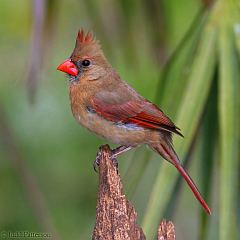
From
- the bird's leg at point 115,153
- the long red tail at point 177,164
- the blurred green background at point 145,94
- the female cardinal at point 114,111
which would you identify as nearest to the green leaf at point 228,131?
the blurred green background at point 145,94

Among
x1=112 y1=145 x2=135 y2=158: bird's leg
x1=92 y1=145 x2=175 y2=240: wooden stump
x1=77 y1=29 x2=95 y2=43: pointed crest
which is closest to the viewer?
x1=92 y1=145 x2=175 y2=240: wooden stump

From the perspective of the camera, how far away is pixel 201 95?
368 centimetres

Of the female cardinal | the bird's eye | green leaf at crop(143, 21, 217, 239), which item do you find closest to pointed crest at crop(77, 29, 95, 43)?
the female cardinal

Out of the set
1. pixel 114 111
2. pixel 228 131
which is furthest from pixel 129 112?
pixel 228 131

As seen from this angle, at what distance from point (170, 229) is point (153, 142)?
1012mm

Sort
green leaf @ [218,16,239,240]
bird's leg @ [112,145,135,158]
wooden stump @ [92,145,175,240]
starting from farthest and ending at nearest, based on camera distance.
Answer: bird's leg @ [112,145,135,158] < green leaf @ [218,16,239,240] < wooden stump @ [92,145,175,240]

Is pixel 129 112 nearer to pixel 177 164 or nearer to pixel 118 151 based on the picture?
pixel 118 151

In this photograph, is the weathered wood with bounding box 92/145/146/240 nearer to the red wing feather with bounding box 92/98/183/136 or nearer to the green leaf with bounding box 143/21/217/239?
the green leaf with bounding box 143/21/217/239

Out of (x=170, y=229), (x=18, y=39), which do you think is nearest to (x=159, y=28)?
(x=170, y=229)

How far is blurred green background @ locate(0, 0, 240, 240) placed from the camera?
11.9ft

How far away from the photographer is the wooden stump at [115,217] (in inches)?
119

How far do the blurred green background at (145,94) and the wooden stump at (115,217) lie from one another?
0.38 metres

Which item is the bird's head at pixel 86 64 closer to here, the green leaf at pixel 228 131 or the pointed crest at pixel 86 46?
the pointed crest at pixel 86 46

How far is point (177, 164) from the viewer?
3.70 m
